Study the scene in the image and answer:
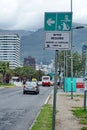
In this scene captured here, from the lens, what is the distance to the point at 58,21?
1349 centimetres

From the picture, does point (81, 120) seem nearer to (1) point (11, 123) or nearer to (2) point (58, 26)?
(1) point (11, 123)

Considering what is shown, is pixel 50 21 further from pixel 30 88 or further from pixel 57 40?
pixel 30 88

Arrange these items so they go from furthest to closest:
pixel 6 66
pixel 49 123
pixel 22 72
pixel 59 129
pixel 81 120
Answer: pixel 22 72
pixel 6 66
pixel 81 120
pixel 49 123
pixel 59 129

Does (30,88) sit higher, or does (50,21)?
(50,21)

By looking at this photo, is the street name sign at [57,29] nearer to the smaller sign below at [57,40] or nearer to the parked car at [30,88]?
the smaller sign below at [57,40]

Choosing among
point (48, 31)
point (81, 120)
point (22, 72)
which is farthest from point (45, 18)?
point (22, 72)

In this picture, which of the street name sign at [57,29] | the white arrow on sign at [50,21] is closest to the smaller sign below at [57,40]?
the street name sign at [57,29]

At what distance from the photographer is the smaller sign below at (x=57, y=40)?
528 inches

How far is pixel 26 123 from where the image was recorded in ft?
64.9

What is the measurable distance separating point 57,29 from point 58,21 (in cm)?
23

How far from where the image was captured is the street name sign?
44.1 feet

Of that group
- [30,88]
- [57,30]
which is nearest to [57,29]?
[57,30]

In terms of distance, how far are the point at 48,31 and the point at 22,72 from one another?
172 metres

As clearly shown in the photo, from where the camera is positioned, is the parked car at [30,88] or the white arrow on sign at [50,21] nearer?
the white arrow on sign at [50,21]
